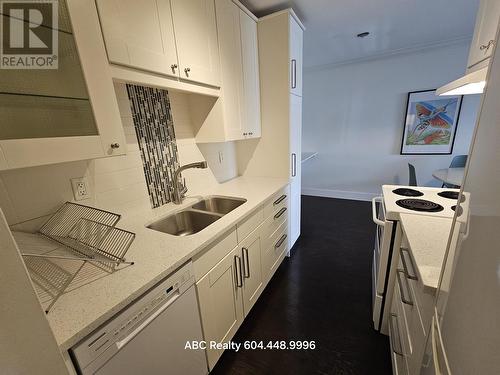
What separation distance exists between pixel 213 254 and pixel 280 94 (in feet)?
5.44

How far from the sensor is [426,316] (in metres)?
0.79

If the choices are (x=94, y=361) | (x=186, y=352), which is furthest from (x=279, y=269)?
(x=94, y=361)

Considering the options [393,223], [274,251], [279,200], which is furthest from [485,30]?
[274,251]

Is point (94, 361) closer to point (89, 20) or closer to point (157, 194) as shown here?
point (157, 194)

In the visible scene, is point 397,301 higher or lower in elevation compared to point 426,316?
lower

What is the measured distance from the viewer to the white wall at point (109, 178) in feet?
3.22

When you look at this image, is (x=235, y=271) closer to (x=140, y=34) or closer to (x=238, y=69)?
(x=140, y=34)

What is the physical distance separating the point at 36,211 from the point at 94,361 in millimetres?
781

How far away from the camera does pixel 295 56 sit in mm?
2113

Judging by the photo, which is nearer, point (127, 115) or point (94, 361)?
point (94, 361)

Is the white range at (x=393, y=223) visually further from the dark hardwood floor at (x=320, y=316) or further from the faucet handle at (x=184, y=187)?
the faucet handle at (x=184, y=187)

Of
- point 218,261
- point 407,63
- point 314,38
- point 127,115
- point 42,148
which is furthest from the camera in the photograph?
point 407,63

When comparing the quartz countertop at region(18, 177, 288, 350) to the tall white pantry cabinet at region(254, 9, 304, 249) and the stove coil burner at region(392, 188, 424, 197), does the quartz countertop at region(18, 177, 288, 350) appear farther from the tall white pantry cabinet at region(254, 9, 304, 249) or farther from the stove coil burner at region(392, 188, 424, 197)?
the stove coil burner at region(392, 188, 424, 197)

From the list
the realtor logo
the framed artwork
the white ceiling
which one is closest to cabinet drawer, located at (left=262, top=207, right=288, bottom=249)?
the realtor logo
